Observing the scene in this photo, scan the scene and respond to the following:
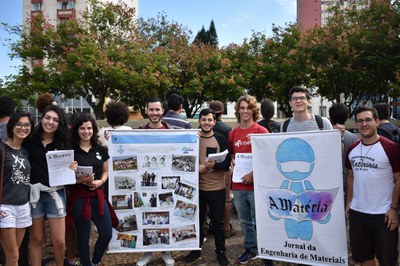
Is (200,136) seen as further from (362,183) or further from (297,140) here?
(362,183)

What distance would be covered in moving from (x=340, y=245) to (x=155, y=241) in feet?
6.88

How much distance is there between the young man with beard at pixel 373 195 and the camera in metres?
3.20

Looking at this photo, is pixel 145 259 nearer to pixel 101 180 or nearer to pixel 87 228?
pixel 87 228

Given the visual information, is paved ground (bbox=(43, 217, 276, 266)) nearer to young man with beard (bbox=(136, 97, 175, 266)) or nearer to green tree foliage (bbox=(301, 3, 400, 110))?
young man with beard (bbox=(136, 97, 175, 266))

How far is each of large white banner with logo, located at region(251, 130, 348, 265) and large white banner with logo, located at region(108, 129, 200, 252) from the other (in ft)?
2.76

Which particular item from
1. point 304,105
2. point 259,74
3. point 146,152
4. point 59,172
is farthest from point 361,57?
point 59,172

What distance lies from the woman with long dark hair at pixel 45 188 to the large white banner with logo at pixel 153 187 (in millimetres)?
694

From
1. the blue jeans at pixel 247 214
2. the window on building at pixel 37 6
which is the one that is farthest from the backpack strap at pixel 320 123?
the window on building at pixel 37 6

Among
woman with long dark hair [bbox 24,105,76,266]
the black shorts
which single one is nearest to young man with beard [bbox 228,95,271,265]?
the black shorts

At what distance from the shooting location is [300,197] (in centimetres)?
389

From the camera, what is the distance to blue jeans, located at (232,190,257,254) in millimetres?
4286

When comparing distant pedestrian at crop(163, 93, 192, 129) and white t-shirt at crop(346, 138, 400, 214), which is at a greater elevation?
distant pedestrian at crop(163, 93, 192, 129)

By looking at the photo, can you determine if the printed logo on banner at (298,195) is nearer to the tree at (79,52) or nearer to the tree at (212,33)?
the tree at (79,52)

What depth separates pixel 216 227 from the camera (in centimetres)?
441
